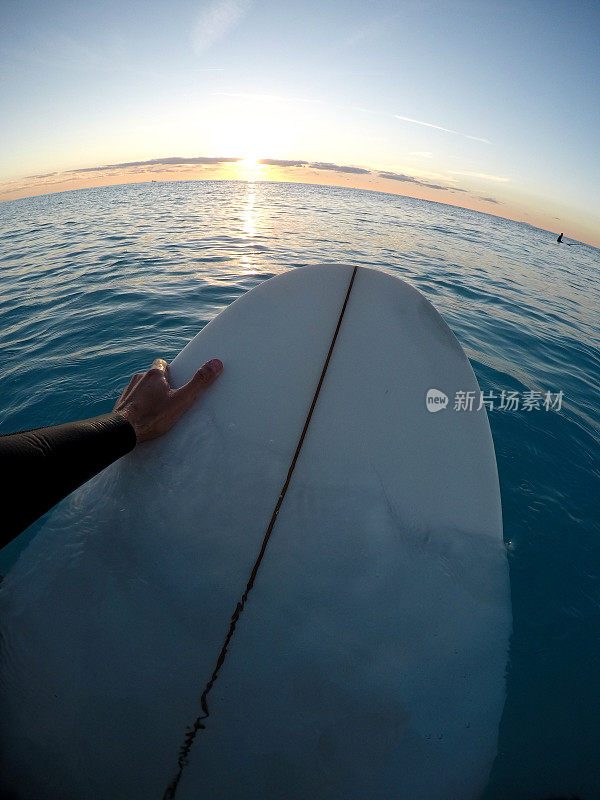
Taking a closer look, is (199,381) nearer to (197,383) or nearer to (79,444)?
(197,383)

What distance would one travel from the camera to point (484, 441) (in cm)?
199

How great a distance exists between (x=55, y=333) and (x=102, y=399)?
106 inches

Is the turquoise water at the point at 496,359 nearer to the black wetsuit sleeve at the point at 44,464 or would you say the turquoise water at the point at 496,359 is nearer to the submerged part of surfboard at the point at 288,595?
the submerged part of surfboard at the point at 288,595

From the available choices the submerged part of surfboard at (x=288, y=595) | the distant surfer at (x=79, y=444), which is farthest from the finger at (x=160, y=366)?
the submerged part of surfboard at (x=288, y=595)

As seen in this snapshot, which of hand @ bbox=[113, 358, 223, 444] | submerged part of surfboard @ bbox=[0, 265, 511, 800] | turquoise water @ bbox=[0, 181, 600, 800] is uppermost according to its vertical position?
hand @ bbox=[113, 358, 223, 444]

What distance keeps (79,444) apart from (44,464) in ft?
0.61

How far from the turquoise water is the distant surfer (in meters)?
1.90

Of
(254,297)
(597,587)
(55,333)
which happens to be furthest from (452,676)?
(55,333)

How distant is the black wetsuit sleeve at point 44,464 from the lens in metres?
1.24

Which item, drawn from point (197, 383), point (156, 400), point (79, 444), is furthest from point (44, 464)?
point (197, 383)

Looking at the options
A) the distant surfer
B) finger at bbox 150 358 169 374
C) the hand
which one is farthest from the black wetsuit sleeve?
finger at bbox 150 358 169 374

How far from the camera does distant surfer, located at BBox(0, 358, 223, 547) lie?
1.26 metres

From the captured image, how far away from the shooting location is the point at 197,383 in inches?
86.6

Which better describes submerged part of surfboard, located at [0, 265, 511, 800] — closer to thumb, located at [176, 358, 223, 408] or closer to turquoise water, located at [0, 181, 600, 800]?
thumb, located at [176, 358, 223, 408]
